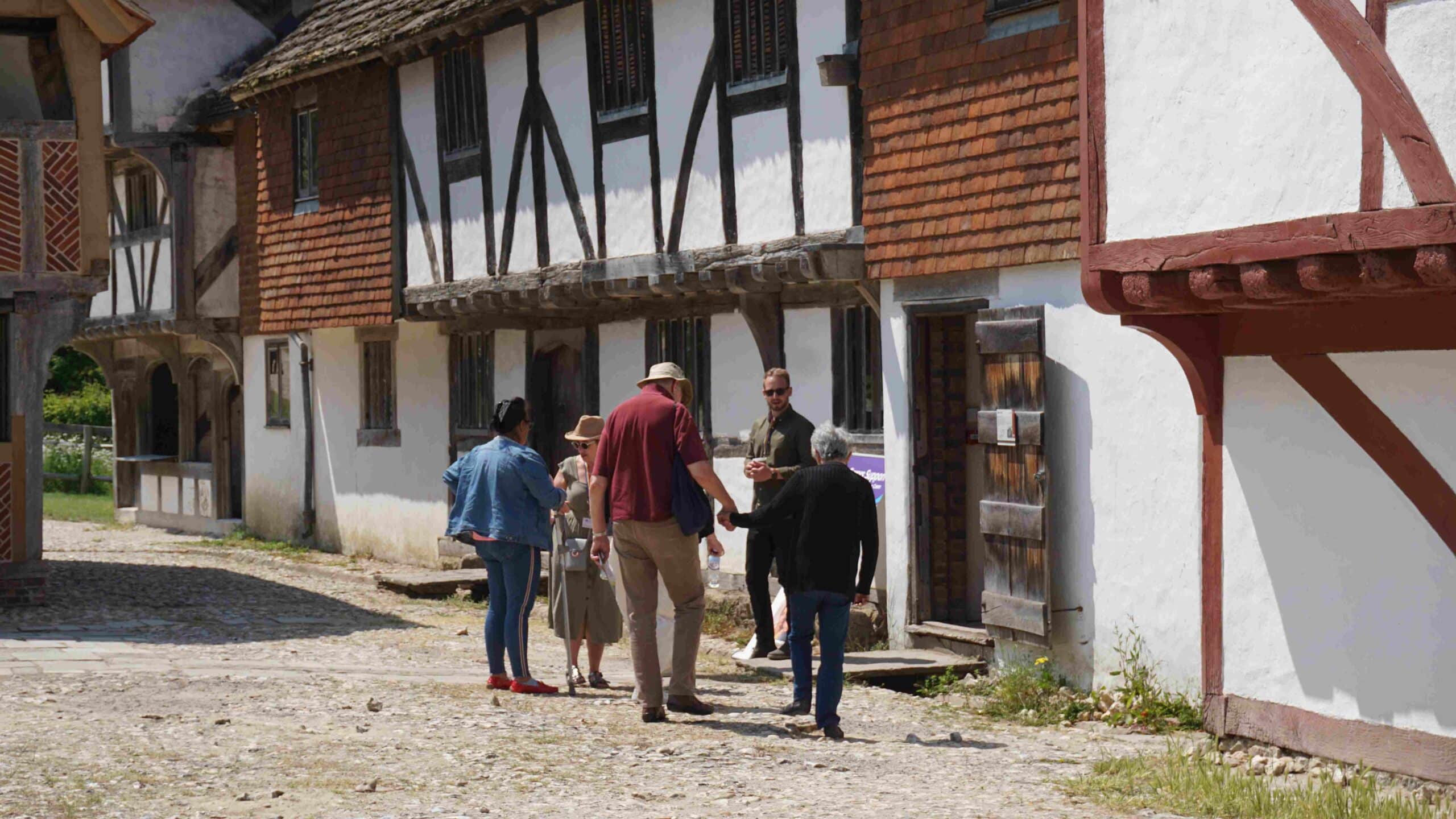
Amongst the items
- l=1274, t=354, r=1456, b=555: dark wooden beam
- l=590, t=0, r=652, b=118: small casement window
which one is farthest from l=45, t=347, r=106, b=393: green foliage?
l=1274, t=354, r=1456, b=555: dark wooden beam

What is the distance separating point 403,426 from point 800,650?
11172 millimetres

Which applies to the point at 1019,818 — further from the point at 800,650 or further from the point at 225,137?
the point at 225,137

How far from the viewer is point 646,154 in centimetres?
1452

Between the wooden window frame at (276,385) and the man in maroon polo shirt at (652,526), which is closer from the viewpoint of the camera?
the man in maroon polo shirt at (652,526)

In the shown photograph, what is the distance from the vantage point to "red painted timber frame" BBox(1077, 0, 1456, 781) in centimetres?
691

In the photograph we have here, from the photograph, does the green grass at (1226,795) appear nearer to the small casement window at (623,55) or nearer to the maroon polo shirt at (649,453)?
the maroon polo shirt at (649,453)

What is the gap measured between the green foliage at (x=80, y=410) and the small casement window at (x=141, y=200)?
50.5 ft

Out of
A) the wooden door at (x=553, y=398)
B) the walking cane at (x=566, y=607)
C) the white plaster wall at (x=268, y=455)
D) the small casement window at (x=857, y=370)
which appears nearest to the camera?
the walking cane at (x=566, y=607)

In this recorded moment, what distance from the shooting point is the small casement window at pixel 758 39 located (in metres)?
12.9

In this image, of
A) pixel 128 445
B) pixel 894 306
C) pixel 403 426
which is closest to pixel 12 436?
pixel 403 426

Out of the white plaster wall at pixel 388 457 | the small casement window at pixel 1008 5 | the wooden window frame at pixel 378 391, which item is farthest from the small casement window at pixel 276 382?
the small casement window at pixel 1008 5

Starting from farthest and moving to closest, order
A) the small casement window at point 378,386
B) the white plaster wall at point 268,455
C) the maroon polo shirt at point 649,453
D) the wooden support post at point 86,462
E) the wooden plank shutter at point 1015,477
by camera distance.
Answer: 1. the wooden support post at point 86,462
2. the white plaster wall at point 268,455
3. the small casement window at point 378,386
4. the wooden plank shutter at point 1015,477
5. the maroon polo shirt at point 649,453

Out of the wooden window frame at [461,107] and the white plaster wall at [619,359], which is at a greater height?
the wooden window frame at [461,107]

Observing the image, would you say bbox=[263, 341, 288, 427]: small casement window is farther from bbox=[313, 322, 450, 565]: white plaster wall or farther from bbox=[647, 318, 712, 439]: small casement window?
bbox=[647, 318, 712, 439]: small casement window
